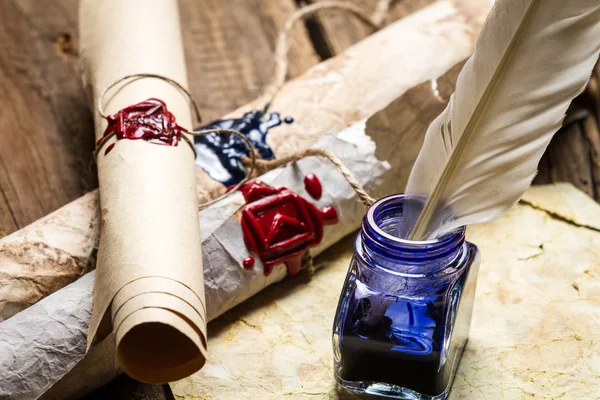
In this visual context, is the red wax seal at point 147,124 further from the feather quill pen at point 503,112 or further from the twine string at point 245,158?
the feather quill pen at point 503,112

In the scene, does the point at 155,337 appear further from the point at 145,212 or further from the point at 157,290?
the point at 145,212

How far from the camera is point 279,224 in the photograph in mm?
1273

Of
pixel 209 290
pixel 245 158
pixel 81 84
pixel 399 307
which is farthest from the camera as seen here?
pixel 81 84

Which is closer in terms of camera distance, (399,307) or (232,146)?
(399,307)

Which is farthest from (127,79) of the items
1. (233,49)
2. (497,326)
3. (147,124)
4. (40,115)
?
(497,326)

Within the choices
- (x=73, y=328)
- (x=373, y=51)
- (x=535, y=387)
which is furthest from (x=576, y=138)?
(x=73, y=328)

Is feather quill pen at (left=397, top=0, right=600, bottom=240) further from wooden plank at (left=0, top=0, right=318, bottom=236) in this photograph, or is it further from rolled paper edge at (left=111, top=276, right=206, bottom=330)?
wooden plank at (left=0, top=0, right=318, bottom=236)

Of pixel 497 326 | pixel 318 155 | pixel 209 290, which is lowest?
pixel 497 326

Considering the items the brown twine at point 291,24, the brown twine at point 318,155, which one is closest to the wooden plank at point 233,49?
the brown twine at point 291,24

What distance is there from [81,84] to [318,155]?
75cm

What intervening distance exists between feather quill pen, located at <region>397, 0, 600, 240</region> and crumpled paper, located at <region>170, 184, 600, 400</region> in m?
0.28

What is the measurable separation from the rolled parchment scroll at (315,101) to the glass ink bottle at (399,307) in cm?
38

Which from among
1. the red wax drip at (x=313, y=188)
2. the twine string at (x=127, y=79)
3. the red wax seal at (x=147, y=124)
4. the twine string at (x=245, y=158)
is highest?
the twine string at (x=127, y=79)

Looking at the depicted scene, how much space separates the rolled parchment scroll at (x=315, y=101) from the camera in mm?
1172
